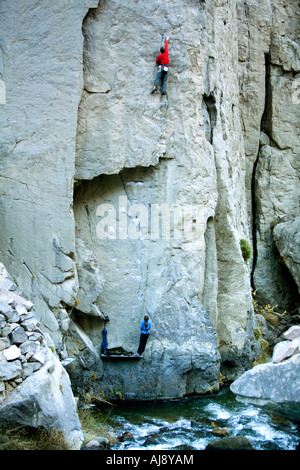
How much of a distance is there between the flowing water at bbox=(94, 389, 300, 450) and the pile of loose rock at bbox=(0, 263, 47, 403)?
2.48m

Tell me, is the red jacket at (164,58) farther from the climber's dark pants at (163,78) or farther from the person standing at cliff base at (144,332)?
the person standing at cliff base at (144,332)

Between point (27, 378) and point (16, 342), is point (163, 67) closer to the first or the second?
point (16, 342)

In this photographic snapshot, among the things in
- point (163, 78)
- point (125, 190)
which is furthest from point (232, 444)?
point (163, 78)

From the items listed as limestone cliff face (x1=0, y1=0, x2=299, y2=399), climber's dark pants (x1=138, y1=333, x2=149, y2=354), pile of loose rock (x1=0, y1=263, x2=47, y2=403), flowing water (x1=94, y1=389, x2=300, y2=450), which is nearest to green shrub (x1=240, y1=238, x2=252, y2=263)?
limestone cliff face (x1=0, y1=0, x2=299, y2=399)

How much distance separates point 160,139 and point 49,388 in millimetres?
7409

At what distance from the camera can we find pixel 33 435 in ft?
27.0

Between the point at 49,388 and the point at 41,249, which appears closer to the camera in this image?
the point at 49,388

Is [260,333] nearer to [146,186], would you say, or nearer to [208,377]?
[208,377]

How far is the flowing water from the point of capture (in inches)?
386

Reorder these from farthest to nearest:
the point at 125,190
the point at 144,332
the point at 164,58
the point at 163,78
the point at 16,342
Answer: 1. the point at 125,190
2. the point at 163,78
3. the point at 164,58
4. the point at 144,332
5. the point at 16,342

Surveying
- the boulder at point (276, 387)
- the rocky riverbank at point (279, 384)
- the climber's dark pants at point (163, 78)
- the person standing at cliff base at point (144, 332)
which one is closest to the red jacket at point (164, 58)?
the climber's dark pants at point (163, 78)

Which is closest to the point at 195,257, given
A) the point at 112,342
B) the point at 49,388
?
the point at 112,342

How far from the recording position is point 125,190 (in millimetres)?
13484

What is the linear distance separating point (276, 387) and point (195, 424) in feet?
6.82
